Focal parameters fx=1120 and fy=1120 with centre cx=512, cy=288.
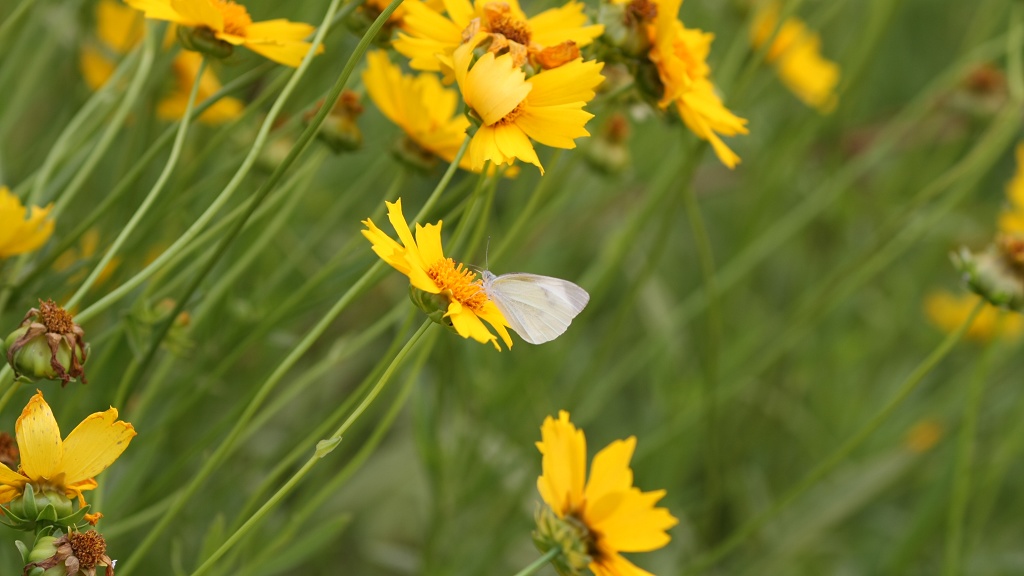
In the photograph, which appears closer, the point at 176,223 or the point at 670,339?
the point at 176,223

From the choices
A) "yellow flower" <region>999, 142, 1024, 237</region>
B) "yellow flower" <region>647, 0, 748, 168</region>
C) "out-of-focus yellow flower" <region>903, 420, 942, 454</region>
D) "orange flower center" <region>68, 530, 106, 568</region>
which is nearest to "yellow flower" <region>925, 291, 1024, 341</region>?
"out-of-focus yellow flower" <region>903, 420, 942, 454</region>

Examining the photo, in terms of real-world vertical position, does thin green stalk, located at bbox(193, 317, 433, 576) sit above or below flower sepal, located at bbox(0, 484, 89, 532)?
above

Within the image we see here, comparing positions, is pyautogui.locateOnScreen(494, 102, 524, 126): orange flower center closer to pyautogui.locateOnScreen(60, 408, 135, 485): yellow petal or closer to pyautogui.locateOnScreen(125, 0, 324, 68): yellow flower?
pyautogui.locateOnScreen(125, 0, 324, 68): yellow flower

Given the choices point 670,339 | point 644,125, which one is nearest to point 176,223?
point 670,339

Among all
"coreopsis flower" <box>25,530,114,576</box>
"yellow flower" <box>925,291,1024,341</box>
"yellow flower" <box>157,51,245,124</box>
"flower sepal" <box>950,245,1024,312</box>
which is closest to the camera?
"coreopsis flower" <box>25,530,114,576</box>

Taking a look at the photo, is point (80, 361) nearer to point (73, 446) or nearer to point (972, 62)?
point (73, 446)

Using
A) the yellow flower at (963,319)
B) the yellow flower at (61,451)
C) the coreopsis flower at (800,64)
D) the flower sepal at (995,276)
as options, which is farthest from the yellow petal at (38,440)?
the yellow flower at (963,319)


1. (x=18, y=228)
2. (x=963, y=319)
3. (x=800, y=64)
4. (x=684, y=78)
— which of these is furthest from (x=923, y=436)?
(x=18, y=228)
